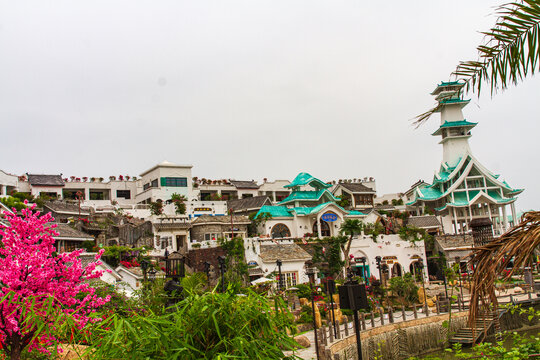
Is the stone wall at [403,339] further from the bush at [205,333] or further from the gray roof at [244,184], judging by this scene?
the gray roof at [244,184]

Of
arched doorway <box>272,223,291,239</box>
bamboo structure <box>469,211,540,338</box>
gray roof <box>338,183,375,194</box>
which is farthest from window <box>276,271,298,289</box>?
bamboo structure <box>469,211,540,338</box>

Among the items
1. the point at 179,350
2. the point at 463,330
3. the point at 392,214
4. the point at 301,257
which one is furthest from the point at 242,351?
the point at 392,214

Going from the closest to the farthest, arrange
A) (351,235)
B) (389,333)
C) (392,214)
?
(389,333) → (351,235) → (392,214)

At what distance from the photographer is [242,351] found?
5.62m

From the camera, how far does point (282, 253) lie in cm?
3703

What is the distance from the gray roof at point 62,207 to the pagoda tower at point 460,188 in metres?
38.3

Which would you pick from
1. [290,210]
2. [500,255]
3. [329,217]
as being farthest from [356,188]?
[500,255]

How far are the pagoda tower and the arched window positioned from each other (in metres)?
20.1

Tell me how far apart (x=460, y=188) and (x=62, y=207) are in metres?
42.7

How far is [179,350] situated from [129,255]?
32752 millimetres

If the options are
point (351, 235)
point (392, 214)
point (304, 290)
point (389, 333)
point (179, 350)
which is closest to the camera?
point (179, 350)

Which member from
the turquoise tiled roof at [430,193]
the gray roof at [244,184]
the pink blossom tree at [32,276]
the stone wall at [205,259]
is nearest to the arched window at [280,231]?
the stone wall at [205,259]

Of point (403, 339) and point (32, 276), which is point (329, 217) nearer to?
point (403, 339)

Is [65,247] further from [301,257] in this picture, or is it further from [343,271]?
[343,271]
